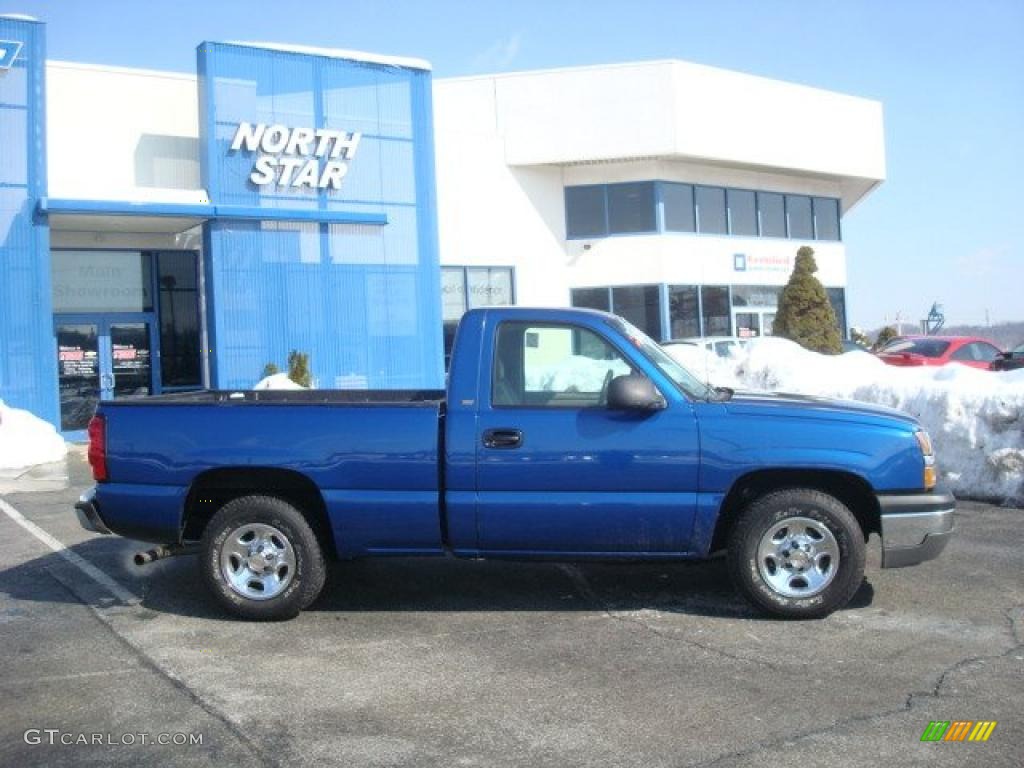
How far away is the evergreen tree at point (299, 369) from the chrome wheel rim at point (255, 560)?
1274cm

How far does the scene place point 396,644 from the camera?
5543 millimetres

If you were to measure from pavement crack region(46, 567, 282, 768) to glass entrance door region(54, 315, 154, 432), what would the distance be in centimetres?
1251

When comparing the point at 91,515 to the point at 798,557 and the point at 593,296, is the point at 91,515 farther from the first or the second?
the point at 593,296

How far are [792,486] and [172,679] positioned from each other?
3.59m

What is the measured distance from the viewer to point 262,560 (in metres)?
5.99

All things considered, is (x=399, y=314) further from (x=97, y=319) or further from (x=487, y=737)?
(x=487, y=737)

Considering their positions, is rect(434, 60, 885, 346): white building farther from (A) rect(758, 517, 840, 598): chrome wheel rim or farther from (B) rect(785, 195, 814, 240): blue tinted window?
(A) rect(758, 517, 840, 598): chrome wheel rim

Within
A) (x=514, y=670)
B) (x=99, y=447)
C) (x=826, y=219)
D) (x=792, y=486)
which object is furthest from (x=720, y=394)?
(x=826, y=219)

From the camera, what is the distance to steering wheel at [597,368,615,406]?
19.2ft

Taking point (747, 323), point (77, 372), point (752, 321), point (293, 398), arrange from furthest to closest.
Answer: point (752, 321) < point (747, 323) < point (77, 372) < point (293, 398)

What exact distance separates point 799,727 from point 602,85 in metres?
24.0

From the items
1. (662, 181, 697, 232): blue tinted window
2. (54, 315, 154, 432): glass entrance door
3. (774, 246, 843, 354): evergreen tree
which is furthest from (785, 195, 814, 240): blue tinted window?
(54, 315, 154, 432): glass entrance door


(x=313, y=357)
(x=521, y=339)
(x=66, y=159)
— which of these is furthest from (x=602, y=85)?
(x=521, y=339)

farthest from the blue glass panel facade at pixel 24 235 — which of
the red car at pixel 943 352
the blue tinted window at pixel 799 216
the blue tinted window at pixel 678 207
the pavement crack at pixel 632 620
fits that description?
the blue tinted window at pixel 799 216
